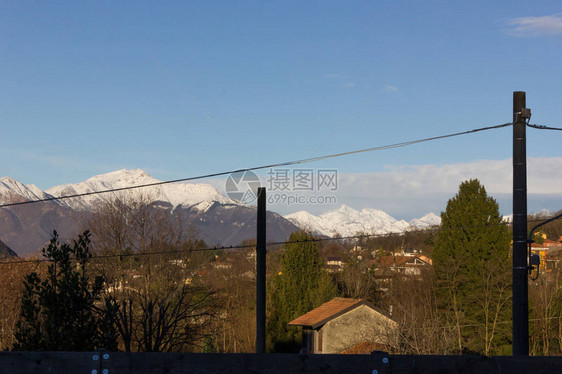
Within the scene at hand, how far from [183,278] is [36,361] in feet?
118

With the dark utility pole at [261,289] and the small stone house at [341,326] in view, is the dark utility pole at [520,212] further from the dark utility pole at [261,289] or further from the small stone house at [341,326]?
the small stone house at [341,326]

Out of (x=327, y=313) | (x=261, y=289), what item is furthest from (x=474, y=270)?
(x=261, y=289)

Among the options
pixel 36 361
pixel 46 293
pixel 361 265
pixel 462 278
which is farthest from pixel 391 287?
pixel 36 361

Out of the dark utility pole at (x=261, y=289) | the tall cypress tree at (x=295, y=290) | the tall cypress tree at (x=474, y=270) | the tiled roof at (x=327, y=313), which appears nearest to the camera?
the dark utility pole at (x=261, y=289)

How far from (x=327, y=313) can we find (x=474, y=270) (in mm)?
13467

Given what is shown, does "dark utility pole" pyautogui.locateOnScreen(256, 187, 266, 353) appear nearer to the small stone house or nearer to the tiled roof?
the small stone house

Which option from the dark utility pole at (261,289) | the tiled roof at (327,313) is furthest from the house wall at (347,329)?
the dark utility pole at (261,289)

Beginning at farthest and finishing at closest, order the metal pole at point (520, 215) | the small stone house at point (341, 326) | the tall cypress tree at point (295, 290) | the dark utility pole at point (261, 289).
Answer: the tall cypress tree at point (295, 290), the small stone house at point (341, 326), the dark utility pole at point (261, 289), the metal pole at point (520, 215)

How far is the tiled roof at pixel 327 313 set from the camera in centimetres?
3966

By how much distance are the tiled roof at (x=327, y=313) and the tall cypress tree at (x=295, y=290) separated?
724 cm

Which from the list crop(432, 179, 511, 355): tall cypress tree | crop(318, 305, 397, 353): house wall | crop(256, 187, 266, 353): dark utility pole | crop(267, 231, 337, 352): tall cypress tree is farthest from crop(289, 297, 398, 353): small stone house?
crop(256, 187, 266, 353): dark utility pole

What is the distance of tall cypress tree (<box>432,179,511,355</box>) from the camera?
41406mm

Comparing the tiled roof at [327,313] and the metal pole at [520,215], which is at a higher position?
the metal pole at [520,215]

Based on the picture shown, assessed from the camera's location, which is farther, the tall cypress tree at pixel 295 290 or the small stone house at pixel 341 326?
the tall cypress tree at pixel 295 290
